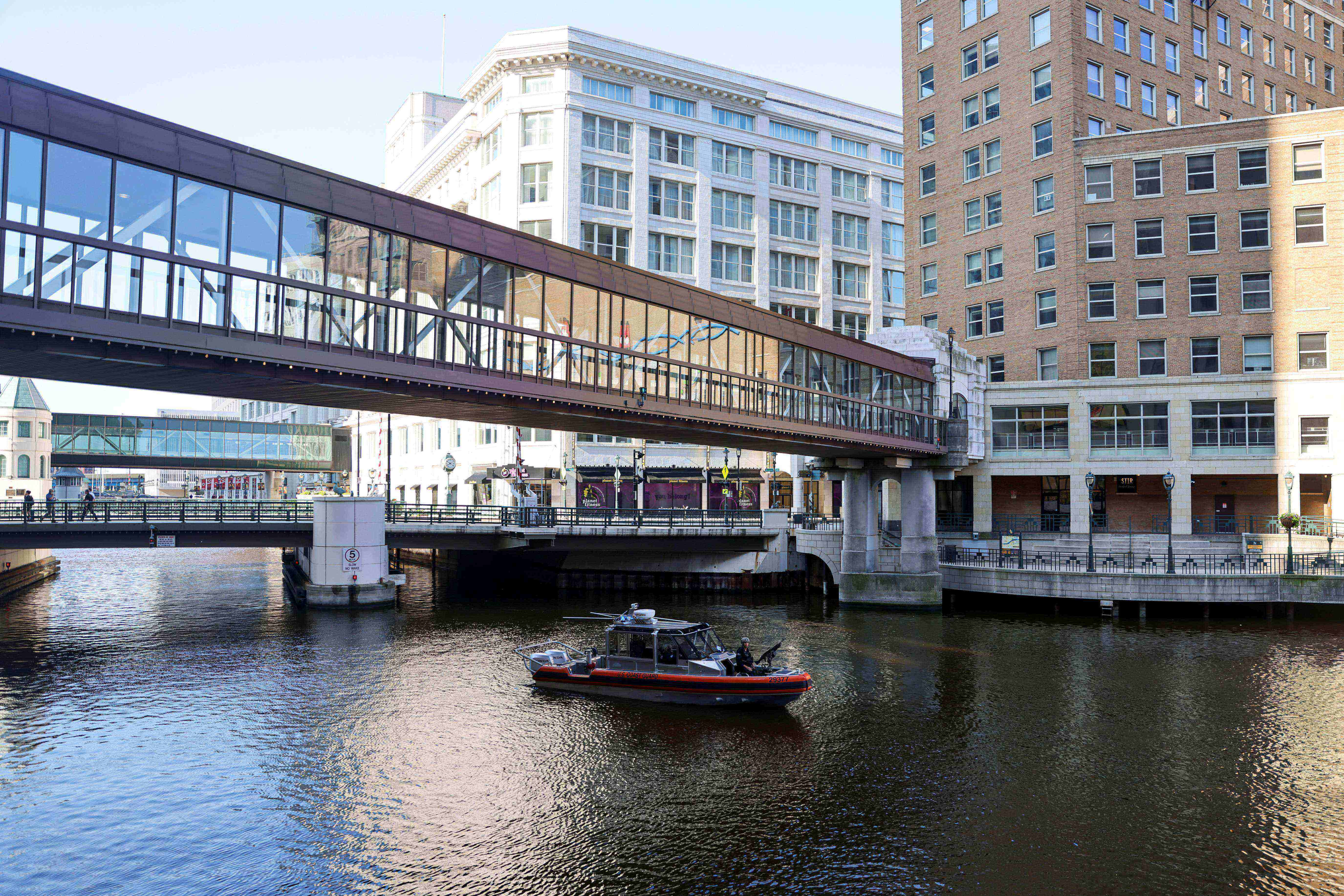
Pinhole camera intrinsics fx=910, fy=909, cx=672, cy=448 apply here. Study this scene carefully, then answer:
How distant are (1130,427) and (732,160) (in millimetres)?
42696

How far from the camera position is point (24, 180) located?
21.1m

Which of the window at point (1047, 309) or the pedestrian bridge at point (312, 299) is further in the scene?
the window at point (1047, 309)

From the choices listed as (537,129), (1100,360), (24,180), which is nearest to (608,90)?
(537,129)

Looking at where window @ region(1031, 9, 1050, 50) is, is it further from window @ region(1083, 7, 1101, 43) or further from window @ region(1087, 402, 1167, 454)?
window @ region(1087, 402, 1167, 454)

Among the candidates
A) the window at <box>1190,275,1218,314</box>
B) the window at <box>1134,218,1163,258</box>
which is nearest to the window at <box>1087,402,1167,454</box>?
the window at <box>1190,275,1218,314</box>

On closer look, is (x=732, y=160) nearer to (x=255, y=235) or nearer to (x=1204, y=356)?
(x=1204, y=356)

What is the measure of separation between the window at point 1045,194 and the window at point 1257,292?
1194 cm

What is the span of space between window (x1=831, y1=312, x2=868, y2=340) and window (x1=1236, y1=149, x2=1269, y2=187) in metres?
37.5

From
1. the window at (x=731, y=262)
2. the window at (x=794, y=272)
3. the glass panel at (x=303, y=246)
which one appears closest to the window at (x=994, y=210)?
the window at (x=731, y=262)

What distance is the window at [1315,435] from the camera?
5191 cm

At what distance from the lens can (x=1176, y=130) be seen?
5591cm

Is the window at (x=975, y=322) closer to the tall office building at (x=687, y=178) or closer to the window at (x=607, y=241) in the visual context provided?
the tall office building at (x=687, y=178)

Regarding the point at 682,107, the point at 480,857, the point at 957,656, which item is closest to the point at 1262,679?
the point at 957,656

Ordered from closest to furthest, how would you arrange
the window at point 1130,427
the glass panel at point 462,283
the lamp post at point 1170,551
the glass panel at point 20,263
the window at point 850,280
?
the glass panel at point 20,263 < the glass panel at point 462,283 < the lamp post at point 1170,551 < the window at point 1130,427 < the window at point 850,280
